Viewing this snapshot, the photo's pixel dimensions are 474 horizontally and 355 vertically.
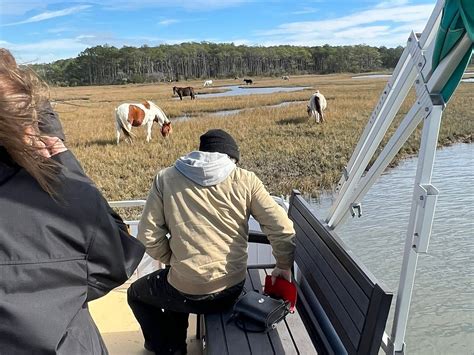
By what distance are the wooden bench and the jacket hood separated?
0.68 m

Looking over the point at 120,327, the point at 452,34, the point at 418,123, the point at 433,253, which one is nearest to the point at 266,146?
the point at 433,253

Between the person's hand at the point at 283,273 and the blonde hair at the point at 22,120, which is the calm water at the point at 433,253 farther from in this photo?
the blonde hair at the point at 22,120

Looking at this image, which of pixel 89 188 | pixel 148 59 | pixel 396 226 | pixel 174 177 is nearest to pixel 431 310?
pixel 396 226

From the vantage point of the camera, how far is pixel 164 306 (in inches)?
116

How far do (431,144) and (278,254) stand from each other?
1.09 m

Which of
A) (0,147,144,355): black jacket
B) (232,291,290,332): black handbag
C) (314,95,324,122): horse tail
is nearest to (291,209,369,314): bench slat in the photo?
(232,291,290,332): black handbag

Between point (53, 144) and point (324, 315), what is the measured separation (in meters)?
1.99

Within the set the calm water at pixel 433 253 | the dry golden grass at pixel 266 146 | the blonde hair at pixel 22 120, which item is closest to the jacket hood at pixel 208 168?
the blonde hair at pixel 22 120

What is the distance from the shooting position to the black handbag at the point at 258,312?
264cm

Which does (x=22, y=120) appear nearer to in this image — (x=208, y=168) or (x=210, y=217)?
(x=208, y=168)

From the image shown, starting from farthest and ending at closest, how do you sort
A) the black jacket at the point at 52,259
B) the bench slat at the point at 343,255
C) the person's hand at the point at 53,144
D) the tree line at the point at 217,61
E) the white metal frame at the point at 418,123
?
the tree line at the point at 217,61
the bench slat at the point at 343,255
the white metal frame at the point at 418,123
the person's hand at the point at 53,144
the black jacket at the point at 52,259

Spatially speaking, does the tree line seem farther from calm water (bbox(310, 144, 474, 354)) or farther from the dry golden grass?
calm water (bbox(310, 144, 474, 354))

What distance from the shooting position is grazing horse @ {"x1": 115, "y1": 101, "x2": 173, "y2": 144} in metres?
16.4

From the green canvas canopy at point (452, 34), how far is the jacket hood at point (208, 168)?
1101 mm
